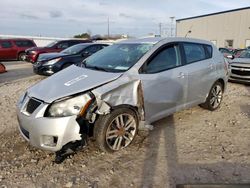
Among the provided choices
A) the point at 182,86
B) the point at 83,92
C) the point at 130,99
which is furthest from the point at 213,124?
the point at 83,92

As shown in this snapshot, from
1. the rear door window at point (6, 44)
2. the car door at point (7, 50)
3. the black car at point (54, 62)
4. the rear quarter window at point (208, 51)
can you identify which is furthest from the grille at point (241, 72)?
the rear door window at point (6, 44)

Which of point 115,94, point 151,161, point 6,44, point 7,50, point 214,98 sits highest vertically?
point 6,44

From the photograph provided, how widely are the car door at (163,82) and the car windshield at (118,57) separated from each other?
9.3 inches

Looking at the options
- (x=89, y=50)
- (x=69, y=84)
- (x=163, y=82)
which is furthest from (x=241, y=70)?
(x=69, y=84)

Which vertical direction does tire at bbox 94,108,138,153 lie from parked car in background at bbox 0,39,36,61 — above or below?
below

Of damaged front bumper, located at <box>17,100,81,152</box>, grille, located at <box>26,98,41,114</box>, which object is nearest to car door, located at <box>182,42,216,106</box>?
damaged front bumper, located at <box>17,100,81,152</box>

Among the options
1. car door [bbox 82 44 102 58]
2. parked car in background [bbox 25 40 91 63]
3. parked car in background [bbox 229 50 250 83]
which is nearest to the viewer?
parked car in background [bbox 229 50 250 83]

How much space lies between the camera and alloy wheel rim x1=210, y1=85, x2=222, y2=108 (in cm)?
560

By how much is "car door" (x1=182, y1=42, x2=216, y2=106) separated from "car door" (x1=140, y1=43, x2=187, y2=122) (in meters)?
0.22

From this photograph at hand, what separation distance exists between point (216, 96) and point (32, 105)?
3962 millimetres

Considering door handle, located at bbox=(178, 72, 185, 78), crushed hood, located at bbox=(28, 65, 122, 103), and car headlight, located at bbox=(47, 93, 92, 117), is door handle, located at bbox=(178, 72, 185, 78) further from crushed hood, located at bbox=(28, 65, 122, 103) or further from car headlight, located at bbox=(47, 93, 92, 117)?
car headlight, located at bbox=(47, 93, 92, 117)

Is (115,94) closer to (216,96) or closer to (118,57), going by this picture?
(118,57)

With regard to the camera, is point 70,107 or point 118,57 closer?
point 70,107

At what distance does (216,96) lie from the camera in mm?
→ 5719
